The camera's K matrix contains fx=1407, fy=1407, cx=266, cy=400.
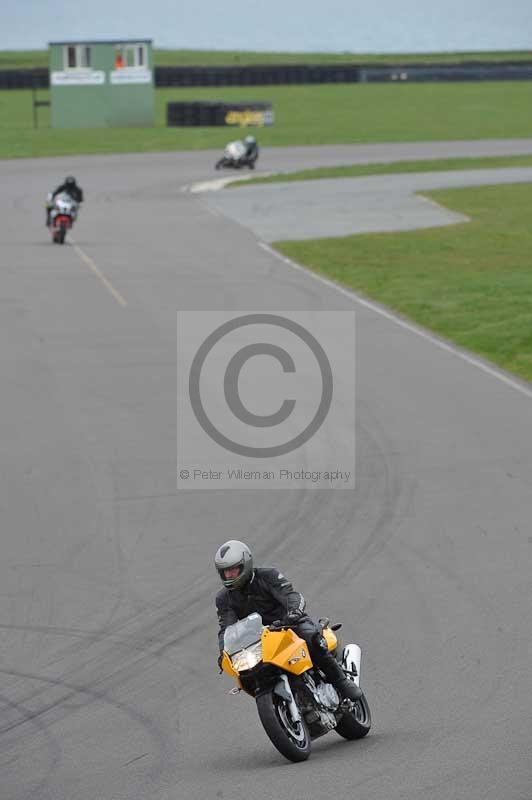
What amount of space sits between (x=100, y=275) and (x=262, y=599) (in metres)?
21.6

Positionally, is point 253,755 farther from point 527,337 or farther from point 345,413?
point 527,337

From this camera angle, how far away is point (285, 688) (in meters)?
8.70

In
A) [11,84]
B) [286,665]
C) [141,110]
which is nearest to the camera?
[286,665]

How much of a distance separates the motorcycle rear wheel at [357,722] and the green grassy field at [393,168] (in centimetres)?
3922

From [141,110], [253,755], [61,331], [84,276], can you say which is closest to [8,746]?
[253,755]

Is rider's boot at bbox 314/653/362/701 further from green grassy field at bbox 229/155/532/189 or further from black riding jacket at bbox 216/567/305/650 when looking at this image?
green grassy field at bbox 229/155/532/189

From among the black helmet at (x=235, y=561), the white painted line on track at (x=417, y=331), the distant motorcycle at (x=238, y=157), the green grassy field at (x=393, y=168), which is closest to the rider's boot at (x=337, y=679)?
Answer: the black helmet at (x=235, y=561)

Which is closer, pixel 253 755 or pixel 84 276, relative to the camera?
pixel 253 755

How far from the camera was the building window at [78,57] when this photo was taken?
66.7 metres

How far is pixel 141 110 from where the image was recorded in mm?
69812

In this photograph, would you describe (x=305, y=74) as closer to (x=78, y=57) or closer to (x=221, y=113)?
(x=221, y=113)

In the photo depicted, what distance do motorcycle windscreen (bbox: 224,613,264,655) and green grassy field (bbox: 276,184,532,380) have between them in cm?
1344

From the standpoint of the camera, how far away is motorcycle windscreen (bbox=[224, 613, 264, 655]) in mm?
8766

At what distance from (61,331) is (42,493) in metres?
9.40
